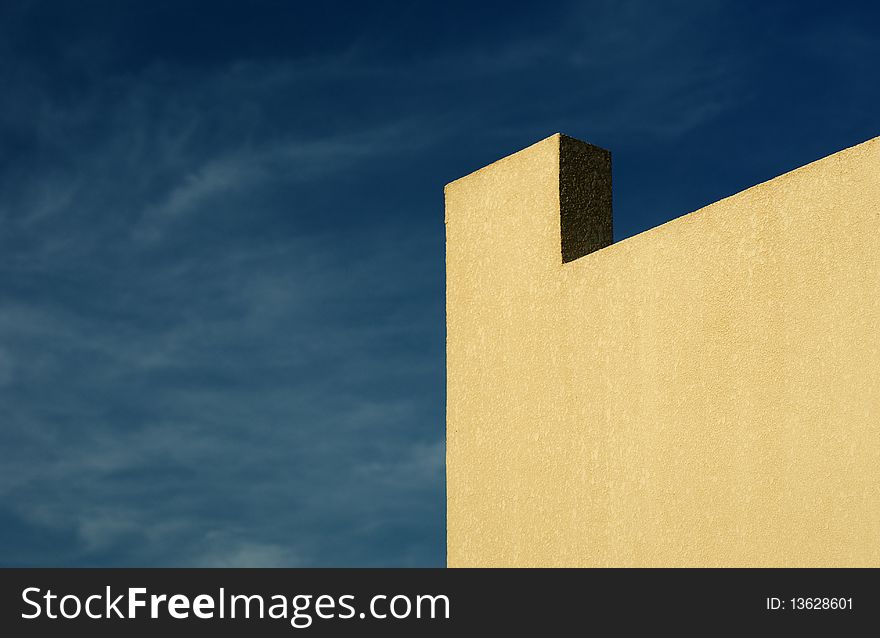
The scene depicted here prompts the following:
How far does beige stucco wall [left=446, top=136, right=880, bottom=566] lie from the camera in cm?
532

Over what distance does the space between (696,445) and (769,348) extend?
28.0 inches

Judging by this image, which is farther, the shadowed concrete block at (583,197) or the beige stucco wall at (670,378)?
the shadowed concrete block at (583,197)

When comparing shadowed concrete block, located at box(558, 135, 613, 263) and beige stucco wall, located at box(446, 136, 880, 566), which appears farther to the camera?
shadowed concrete block, located at box(558, 135, 613, 263)

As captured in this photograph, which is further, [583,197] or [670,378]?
[583,197]

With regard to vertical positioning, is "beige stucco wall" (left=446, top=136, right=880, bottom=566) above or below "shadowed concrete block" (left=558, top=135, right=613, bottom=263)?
below

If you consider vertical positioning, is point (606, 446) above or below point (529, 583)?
above

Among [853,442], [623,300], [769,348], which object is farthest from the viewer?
[623,300]

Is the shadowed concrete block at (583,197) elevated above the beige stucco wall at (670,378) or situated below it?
above

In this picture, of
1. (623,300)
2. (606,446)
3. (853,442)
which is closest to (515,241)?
(623,300)

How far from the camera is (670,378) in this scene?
6102 mm

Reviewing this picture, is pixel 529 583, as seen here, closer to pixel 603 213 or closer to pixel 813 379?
pixel 813 379

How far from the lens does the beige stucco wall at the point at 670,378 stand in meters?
5.32

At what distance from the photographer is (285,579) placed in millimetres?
5496

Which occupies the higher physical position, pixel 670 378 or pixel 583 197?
pixel 583 197
